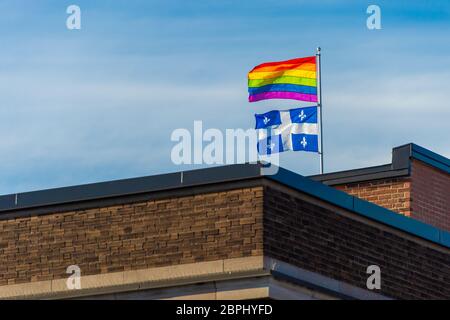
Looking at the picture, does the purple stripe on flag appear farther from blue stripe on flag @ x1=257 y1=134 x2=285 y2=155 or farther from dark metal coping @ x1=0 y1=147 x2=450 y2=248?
dark metal coping @ x1=0 y1=147 x2=450 y2=248

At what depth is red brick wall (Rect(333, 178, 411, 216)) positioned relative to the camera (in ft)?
91.3

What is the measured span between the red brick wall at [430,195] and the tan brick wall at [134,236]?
7462 mm

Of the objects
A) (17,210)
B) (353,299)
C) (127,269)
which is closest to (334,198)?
(353,299)

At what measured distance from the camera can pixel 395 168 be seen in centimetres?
2800

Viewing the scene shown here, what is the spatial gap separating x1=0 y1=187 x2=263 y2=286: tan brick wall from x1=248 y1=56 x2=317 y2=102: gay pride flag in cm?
1010

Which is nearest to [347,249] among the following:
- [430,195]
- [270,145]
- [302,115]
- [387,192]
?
[387,192]

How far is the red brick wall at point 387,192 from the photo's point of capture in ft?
91.3

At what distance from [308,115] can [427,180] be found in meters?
3.74

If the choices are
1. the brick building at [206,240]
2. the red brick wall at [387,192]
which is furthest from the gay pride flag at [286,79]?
the brick building at [206,240]

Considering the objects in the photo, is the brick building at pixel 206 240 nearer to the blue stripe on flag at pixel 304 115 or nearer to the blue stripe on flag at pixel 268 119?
the blue stripe on flag at pixel 304 115

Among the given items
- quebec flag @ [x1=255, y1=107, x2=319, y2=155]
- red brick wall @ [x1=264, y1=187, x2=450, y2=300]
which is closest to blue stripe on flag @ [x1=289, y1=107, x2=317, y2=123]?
quebec flag @ [x1=255, y1=107, x2=319, y2=155]

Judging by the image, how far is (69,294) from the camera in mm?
21766

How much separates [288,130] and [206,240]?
9963mm
